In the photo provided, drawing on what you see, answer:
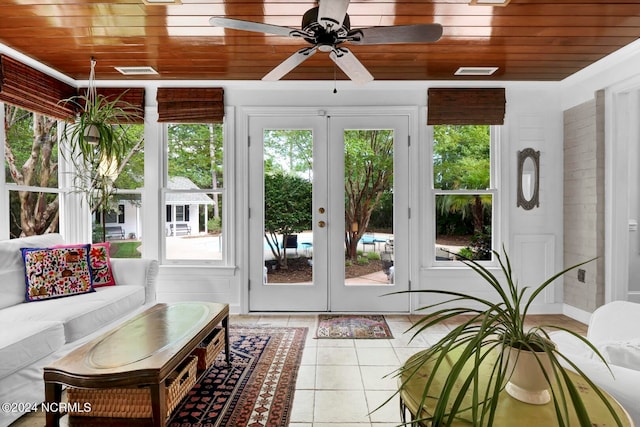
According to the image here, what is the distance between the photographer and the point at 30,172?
11.1ft

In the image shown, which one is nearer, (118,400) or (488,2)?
(118,400)

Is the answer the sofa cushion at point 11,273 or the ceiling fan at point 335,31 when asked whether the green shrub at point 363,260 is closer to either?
the ceiling fan at point 335,31

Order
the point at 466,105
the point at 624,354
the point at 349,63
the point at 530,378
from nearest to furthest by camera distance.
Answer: the point at 530,378, the point at 624,354, the point at 349,63, the point at 466,105

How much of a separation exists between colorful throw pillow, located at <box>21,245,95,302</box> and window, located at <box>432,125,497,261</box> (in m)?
3.27

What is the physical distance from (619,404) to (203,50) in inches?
133

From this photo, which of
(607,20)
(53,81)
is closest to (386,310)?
(607,20)

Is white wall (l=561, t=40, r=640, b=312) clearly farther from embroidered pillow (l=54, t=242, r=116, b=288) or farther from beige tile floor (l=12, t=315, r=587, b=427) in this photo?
embroidered pillow (l=54, t=242, r=116, b=288)

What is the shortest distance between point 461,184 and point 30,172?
418 centimetres

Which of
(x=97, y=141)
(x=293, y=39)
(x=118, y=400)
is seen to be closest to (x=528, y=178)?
(x=293, y=39)

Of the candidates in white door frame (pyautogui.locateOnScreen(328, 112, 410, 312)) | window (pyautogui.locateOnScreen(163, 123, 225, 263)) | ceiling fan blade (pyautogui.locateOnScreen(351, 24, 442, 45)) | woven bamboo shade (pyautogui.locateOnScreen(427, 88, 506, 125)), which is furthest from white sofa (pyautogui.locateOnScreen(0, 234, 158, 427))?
woven bamboo shade (pyautogui.locateOnScreen(427, 88, 506, 125))

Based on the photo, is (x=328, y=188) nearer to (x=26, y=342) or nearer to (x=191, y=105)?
(x=191, y=105)

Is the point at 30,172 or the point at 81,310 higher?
the point at 30,172

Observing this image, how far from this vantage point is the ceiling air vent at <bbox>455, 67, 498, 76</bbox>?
3.50 meters

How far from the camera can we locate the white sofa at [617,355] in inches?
47.8
